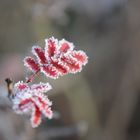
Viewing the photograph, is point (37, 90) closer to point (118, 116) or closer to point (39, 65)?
point (39, 65)

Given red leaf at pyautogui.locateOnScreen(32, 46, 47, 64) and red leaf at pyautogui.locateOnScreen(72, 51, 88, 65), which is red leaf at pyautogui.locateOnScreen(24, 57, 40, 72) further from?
red leaf at pyautogui.locateOnScreen(72, 51, 88, 65)

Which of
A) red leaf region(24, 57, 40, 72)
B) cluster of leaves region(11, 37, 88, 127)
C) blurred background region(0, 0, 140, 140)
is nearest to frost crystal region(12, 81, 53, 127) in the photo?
cluster of leaves region(11, 37, 88, 127)

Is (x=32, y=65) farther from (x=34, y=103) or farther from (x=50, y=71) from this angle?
(x=34, y=103)

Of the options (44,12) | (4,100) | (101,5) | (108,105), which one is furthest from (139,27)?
(4,100)

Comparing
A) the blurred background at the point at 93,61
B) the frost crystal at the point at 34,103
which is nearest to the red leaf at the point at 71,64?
the frost crystal at the point at 34,103

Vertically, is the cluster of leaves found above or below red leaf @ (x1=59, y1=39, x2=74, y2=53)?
below

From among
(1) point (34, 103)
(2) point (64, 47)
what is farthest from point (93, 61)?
(1) point (34, 103)

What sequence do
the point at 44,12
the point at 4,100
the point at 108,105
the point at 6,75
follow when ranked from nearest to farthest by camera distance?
the point at 4,100, the point at 44,12, the point at 6,75, the point at 108,105
